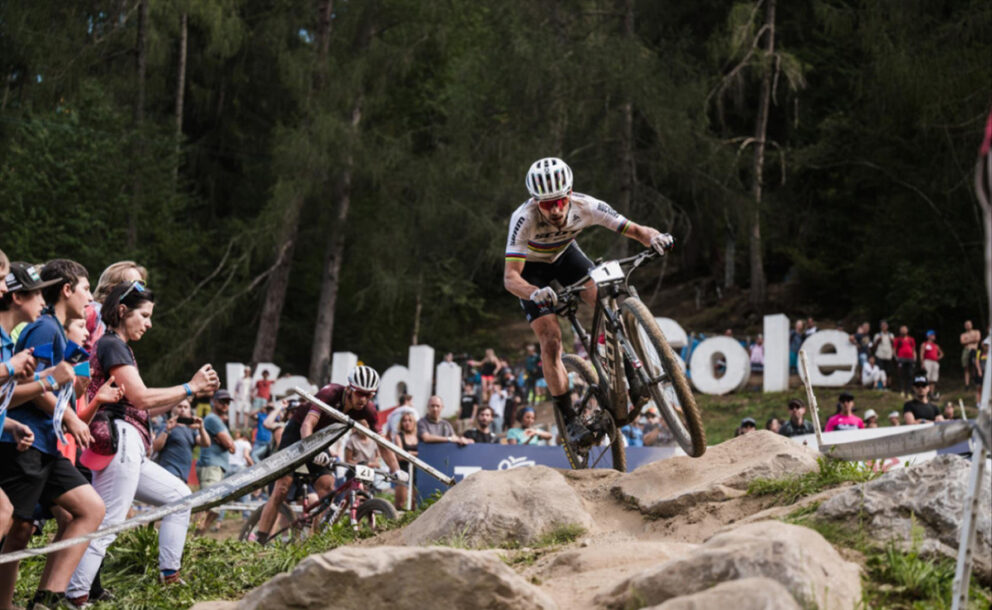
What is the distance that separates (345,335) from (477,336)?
5.07 m

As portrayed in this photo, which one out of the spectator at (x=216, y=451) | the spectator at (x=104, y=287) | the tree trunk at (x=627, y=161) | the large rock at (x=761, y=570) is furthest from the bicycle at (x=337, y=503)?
the tree trunk at (x=627, y=161)

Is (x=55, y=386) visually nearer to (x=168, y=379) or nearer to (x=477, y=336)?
(x=168, y=379)

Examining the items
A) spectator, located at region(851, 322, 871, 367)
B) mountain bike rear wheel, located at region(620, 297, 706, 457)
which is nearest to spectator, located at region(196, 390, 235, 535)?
mountain bike rear wheel, located at region(620, 297, 706, 457)

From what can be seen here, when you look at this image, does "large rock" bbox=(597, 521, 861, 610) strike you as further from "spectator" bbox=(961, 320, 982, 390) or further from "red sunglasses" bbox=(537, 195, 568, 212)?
"spectator" bbox=(961, 320, 982, 390)

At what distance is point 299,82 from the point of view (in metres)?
33.5

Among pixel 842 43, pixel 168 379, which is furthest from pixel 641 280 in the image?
pixel 168 379

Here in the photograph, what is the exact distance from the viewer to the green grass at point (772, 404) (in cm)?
2305

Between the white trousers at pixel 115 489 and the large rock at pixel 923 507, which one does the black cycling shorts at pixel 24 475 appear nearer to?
the white trousers at pixel 115 489

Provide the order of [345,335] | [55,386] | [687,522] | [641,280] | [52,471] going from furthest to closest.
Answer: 1. [641,280]
2. [345,335]
3. [687,522]
4. [52,471]
5. [55,386]

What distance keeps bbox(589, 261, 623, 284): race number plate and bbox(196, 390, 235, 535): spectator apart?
796cm

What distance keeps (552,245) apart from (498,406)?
48.6 ft

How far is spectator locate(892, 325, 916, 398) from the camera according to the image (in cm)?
2360

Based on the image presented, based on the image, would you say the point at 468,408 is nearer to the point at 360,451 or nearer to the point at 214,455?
the point at 214,455

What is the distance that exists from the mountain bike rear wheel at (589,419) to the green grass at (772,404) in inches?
534
